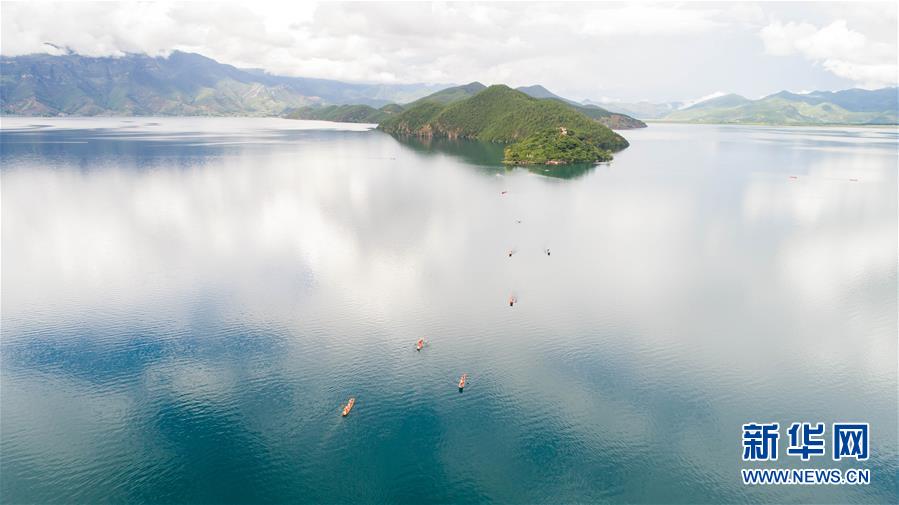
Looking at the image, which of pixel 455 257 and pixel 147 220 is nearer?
pixel 455 257

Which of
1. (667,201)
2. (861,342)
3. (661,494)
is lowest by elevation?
(661,494)

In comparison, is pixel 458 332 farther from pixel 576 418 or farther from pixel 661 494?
pixel 661 494

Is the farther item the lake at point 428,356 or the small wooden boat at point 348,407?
the small wooden boat at point 348,407

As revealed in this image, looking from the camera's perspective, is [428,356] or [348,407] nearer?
[348,407]

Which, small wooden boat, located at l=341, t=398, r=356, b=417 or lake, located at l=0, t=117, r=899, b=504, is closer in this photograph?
lake, located at l=0, t=117, r=899, b=504

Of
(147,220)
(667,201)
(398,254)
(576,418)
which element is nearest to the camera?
(576,418)

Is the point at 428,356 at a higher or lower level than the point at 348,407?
higher

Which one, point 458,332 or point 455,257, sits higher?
point 455,257

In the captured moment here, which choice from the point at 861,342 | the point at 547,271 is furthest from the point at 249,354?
the point at 861,342
